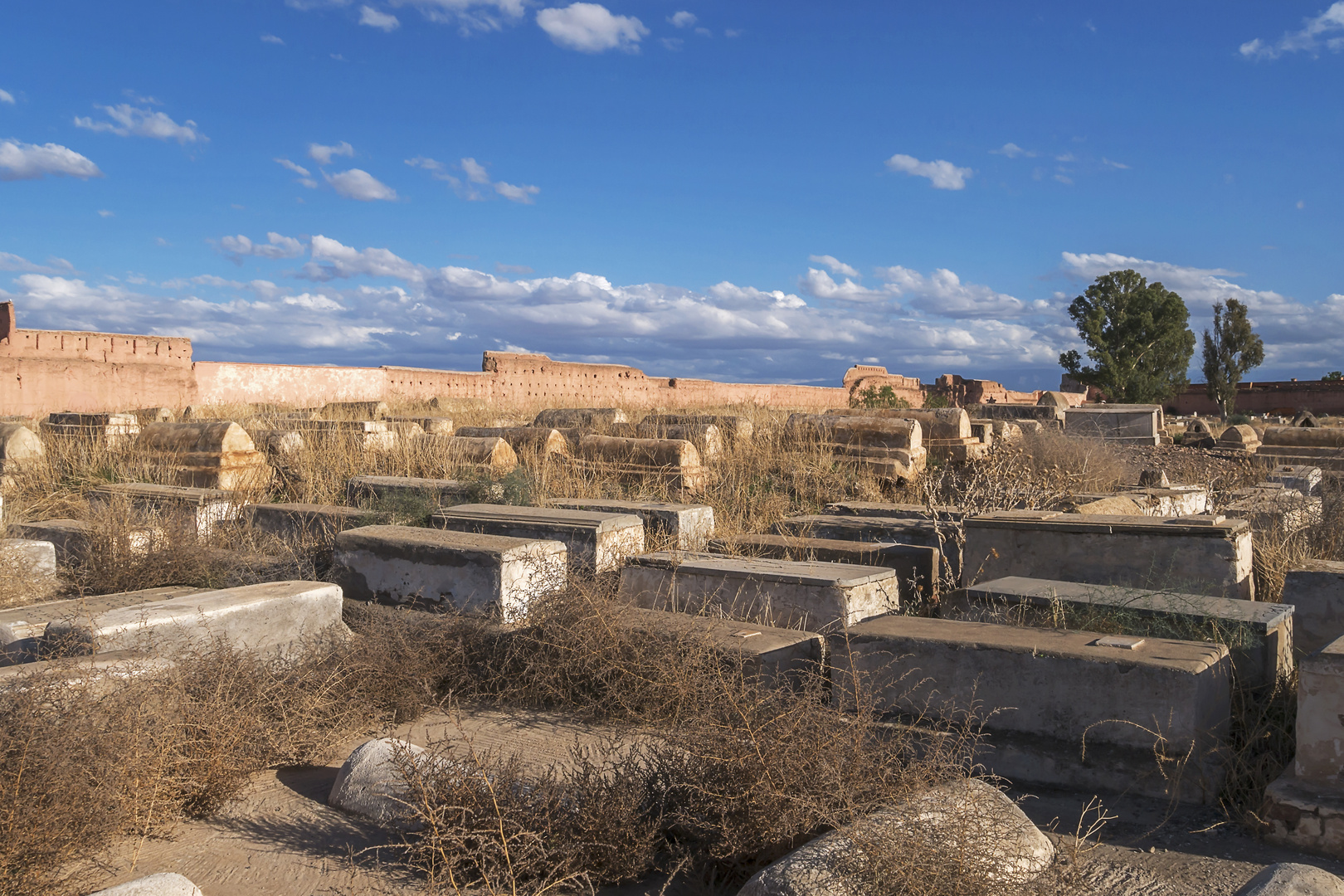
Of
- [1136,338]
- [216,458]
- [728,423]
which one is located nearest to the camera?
[216,458]

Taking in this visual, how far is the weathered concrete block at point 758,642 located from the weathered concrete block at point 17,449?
7346 millimetres

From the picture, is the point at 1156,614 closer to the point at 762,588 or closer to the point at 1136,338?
the point at 762,588

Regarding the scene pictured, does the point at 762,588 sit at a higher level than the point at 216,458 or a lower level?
lower

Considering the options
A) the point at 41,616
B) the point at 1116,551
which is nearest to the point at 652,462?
the point at 1116,551

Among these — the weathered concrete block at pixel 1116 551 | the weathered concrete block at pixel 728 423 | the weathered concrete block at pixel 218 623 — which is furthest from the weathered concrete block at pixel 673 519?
the weathered concrete block at pixel 728 423

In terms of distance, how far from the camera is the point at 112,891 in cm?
215

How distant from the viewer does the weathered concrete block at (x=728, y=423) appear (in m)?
9.27

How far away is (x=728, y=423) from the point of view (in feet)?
31.5

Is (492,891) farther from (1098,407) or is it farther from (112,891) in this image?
(1098,407)

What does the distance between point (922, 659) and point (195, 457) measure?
22.3 feet

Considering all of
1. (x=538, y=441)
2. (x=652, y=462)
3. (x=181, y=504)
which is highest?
(x=538, y=441)

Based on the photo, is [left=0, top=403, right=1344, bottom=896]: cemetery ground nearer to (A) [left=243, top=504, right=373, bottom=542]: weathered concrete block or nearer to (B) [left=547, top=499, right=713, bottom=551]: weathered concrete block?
(B) [left=547, top=499, right=713, bottom=551]: weathered concrete block

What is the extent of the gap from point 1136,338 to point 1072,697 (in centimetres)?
3471

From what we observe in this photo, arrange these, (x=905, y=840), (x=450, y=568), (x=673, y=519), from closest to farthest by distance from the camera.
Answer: (x=905, y=840) → (x=450, y=568) → (x=673, y=519)
